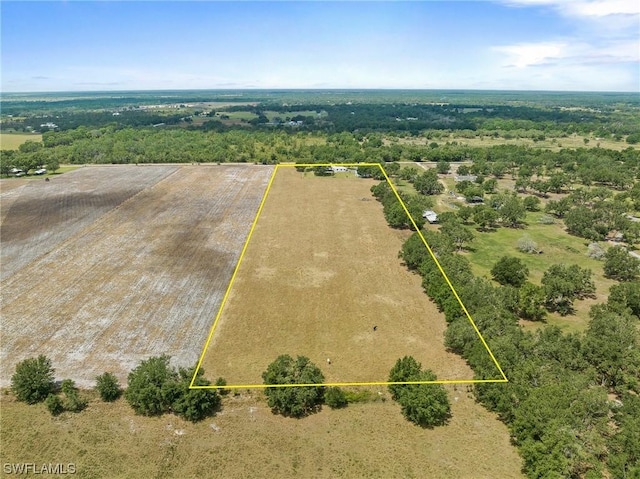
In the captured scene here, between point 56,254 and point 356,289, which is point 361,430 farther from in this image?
point 56,254

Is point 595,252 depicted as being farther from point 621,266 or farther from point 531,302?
point 531,302

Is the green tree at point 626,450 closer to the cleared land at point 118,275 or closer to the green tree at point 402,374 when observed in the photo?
the green tree at point 402,374

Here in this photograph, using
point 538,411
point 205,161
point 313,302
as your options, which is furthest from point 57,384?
point 205,161

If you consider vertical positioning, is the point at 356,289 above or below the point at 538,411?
below

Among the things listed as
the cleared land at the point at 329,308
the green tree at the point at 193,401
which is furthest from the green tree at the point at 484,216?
the green tree at the point at 193,401

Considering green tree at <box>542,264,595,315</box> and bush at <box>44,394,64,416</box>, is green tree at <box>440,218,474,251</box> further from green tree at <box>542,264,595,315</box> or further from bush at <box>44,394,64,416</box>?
bush at <box>44,394,64,416</box>

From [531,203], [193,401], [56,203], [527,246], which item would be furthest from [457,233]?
[56,203]
